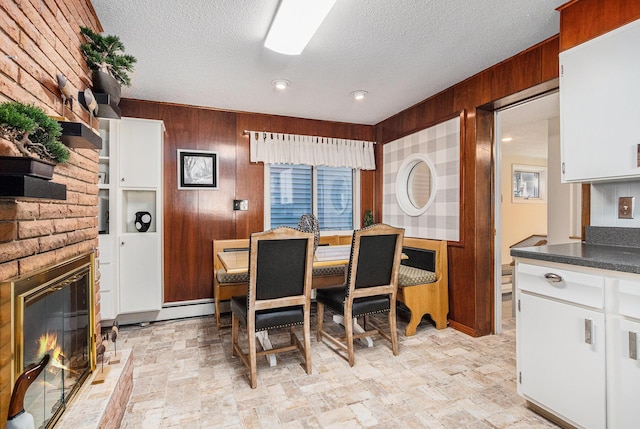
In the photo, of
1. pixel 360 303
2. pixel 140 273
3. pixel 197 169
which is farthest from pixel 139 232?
pixel 360 303

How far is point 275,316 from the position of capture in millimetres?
2186

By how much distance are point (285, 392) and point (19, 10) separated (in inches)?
89.7

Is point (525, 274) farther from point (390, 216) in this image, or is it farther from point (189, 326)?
point (189, 326)

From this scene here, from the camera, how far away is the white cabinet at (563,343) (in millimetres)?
1469

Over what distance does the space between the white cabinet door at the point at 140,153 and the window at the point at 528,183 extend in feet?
20.3

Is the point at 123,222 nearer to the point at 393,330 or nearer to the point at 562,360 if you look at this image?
the point at 393,330

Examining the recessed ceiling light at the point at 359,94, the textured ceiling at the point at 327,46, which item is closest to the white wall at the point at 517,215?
the textured ceiling at the point at 327,46

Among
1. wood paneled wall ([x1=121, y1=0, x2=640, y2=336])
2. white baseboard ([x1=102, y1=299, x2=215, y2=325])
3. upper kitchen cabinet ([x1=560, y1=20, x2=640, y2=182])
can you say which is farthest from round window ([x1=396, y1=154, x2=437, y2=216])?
white baseboard ([x1=102, y1=299, x2=215, y2=325])

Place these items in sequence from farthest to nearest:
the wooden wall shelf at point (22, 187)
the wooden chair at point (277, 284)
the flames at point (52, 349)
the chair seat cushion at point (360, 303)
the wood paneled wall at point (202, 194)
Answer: the wood paneled wall at point (202, 194) → the chair seat cushion at point (360, 303) → the wooden chair at point (277, 284) → the flames at point (52, 349) → the wooden wall shelf at point (22, 187)

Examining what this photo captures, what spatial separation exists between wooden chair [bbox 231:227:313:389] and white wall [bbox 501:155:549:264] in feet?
17.4

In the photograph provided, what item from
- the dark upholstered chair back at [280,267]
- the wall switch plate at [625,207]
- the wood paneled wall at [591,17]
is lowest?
the dark upholstered chair back at [280,267]

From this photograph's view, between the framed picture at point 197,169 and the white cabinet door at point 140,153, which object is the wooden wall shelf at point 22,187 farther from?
the framed picture at point 197,169

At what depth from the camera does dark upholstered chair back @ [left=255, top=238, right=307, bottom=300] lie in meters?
2.08

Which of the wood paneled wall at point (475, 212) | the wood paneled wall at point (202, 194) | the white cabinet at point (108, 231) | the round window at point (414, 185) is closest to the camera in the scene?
the wood paneled wall at point (475, 212)
